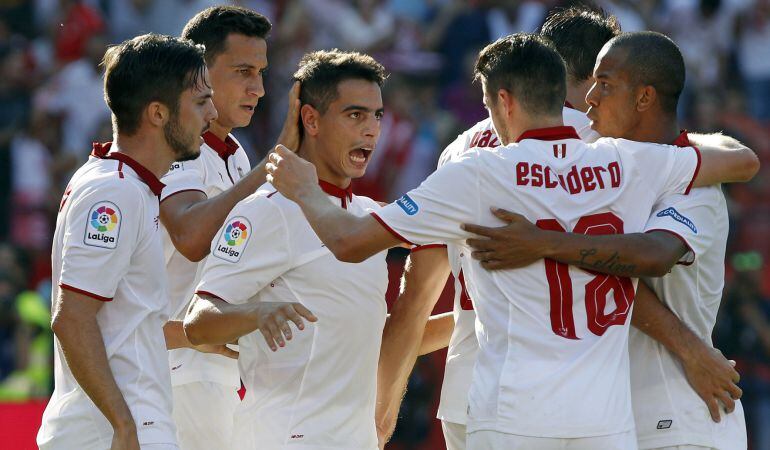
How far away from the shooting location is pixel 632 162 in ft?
15.7

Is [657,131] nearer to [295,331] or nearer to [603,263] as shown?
[603,263]

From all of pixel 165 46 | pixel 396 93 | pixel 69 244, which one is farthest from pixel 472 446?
pixel 396 93

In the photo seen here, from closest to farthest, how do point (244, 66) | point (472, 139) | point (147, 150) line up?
point (147, 150), point (472, 139), point (244, 66)

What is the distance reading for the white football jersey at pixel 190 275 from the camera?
Answer: 585cm

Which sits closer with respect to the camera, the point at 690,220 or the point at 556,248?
the point at 556,248

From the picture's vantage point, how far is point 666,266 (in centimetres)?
475

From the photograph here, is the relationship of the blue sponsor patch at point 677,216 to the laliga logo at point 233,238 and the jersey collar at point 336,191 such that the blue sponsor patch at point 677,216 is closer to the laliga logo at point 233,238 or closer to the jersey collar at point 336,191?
the jersey collar at point 336,191

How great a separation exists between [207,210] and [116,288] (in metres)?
1.01

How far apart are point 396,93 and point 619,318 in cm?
918

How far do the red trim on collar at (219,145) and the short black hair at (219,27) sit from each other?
43 cm

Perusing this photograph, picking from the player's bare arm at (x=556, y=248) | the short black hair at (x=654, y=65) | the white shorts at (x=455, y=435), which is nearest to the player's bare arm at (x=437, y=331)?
the white shorts at (x=455, y=435)

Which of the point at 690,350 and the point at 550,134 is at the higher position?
the point at 550,134

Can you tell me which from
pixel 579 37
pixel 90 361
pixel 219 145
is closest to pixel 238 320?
pixel 90 361

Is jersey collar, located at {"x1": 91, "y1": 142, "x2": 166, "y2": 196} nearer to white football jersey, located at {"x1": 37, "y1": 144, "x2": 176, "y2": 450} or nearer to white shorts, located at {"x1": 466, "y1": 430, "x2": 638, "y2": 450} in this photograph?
white football jersey, located at {"x1": 37, "y1": 144, "x2": 176, "y2": 450}
